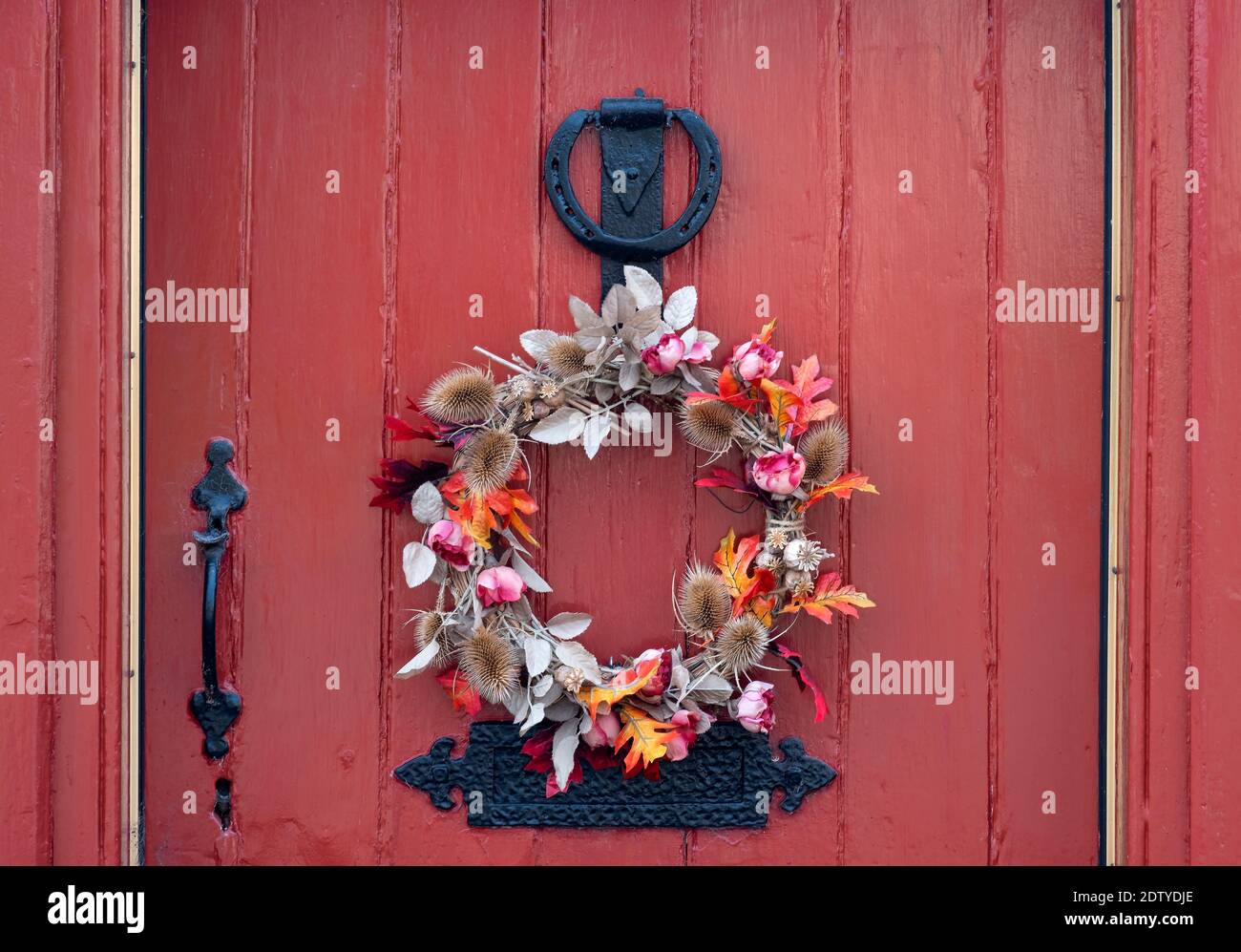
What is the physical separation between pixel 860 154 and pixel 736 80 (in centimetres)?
20

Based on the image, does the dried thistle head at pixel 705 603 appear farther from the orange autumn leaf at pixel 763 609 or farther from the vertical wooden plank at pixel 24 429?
the vertical wooden plank at pixel 24 429

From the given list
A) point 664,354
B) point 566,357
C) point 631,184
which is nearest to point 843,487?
point 664,354

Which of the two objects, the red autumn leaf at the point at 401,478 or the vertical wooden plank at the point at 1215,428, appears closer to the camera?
the vertical wooden plank at the point at 1215,428

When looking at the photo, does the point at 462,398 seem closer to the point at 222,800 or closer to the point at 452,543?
the point at 452,543

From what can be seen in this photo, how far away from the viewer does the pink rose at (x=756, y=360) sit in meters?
1.26

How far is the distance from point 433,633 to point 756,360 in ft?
1.77

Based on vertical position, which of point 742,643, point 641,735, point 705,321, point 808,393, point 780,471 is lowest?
point 641,735

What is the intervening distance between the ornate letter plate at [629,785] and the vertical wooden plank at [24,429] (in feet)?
1.45

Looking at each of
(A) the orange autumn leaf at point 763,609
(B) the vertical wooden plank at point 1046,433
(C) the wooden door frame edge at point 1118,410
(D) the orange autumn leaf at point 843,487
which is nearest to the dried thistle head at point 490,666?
(A) the orange autumn leaf at point 763,609

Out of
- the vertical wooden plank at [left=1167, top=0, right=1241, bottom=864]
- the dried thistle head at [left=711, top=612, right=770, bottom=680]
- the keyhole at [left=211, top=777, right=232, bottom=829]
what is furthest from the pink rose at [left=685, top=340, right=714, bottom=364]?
the keyhole at [left=211, top=777, right=232, bottom=829]

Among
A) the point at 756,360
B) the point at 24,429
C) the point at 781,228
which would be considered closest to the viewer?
the point at 24,429

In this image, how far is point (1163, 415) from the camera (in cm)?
119

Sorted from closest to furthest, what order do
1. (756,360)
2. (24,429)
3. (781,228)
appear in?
(24,429), (756,360), (781,228)

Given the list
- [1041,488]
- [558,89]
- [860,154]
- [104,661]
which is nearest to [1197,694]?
[1041,488]
